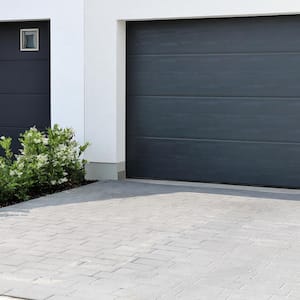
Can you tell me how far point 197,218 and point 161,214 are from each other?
41 cm

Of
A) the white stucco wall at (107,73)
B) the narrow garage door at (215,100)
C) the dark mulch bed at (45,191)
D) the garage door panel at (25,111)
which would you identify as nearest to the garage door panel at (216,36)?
the narrow garage door at (215,100)

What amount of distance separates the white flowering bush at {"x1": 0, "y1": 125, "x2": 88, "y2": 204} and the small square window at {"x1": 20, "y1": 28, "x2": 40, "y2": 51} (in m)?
1.66

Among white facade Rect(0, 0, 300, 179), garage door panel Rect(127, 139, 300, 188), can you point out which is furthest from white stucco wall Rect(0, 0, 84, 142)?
garage door panel Rect(127, 139, 300, 188)

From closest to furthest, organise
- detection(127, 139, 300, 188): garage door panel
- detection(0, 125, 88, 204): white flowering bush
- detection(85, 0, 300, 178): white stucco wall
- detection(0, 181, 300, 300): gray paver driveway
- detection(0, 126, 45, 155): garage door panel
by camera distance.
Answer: detection(0, 181, 300, 300): gray paver driveway, detection(0, 125, 88, 204): white flowering bush, detection(127, 139, 300, 188): garage door panel, detection(85, 0, 300, 178): white stucco wall, detection(0, 126, 45, 155): garage door panel

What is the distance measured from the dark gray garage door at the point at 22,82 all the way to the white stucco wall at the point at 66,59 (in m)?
0.43

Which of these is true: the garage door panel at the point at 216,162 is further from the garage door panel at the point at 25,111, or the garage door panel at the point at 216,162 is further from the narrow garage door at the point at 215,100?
the garage door panel at the point at 25,111

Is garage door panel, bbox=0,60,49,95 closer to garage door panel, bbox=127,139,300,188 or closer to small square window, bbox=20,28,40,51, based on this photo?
small square window, bbox=20,28,40,51

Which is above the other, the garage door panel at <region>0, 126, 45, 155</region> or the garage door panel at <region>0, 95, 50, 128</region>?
the garage door panel at <region>0, 95, 50, 128</region>

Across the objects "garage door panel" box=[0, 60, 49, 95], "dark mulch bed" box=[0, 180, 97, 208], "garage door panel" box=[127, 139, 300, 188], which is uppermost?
"garage door panel" box=[0, 60, 49, 95]

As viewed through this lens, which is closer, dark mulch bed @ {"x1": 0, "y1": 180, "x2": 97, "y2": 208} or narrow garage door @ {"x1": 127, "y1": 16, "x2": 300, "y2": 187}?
dark mulch bed @ {"x1": 0, "y1": 180, "x2": 97, "y2": 208}

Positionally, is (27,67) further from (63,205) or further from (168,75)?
(63,205)

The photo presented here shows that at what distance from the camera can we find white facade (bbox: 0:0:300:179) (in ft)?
30.6

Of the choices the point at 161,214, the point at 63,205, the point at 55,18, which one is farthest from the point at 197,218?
the point at 55,18

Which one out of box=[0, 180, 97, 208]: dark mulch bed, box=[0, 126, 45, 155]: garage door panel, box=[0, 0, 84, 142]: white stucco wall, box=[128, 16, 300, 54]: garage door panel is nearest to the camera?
box=[0, 180, 97, 208]: dark mulch bed
